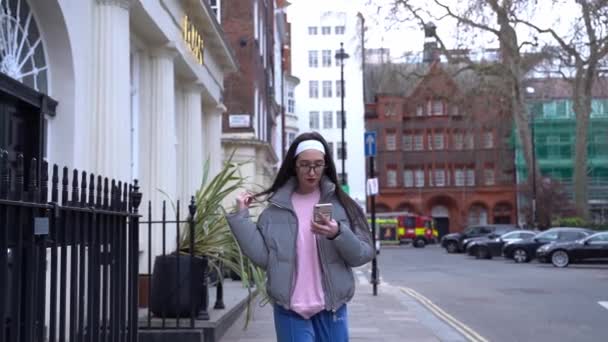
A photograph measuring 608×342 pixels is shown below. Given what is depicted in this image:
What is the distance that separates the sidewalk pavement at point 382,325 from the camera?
9.52 m

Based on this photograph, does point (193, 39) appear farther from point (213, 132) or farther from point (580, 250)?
point (580, 250)

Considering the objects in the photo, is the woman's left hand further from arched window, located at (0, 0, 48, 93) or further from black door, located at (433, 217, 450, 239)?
black door, located at (433, 217, 450, 239)

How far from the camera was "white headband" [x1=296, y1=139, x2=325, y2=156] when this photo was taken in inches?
159

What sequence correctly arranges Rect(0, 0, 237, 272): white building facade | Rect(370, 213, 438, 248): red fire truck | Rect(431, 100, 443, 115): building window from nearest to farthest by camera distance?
Rect(0, 0, 237, 272): white building facade → Rect(370, 213, 438, 248): red fire truck → Rect(431, 100, 443, 115): building window

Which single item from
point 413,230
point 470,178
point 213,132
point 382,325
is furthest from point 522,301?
point 470,178

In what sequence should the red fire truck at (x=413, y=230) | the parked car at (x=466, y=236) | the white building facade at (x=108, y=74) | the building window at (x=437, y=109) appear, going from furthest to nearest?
the building window at (x=437, y=109) → the red fire truck at (x=413, y=230) → the parked car at (x=466, y=236) → the white building facade at (x=108, y=74)

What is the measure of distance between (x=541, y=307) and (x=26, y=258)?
39.1ft

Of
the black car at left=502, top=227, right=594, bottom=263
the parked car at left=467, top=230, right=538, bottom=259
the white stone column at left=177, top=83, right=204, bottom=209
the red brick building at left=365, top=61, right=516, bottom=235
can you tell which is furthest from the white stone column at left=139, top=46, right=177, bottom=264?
the red brick building at left=365, top=61, right=516, bottom=235

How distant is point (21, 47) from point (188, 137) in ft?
26.7

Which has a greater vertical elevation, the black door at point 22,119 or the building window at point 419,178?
the building window at point 419,178

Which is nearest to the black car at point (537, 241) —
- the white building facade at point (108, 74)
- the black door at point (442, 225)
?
the white building facade at point (108, 74)

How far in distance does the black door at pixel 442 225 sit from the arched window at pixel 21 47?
220 ft

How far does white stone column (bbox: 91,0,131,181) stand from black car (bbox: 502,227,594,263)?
25252 millimetres

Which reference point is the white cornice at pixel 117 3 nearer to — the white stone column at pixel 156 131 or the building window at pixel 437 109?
the white stone column at pixel 156 131
